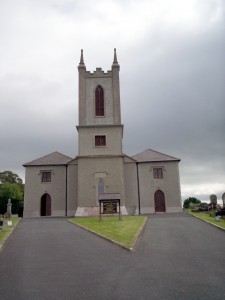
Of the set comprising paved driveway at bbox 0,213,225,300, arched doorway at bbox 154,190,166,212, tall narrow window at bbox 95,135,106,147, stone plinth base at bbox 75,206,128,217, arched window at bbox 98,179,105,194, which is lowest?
paved driveway at bbox 0,213,225,300

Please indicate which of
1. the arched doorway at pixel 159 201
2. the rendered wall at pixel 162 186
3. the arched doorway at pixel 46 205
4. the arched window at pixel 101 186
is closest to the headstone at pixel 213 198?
the rendered wall at pixel 162 186

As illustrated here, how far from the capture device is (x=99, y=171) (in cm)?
3525

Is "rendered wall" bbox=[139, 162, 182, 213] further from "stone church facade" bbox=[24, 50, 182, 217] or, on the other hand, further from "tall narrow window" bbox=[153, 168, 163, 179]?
"tall narrow window" bbox=[153, 168, 163, 179]

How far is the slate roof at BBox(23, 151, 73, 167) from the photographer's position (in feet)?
129

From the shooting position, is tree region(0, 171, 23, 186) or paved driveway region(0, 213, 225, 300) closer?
paved driveway region(0, 213, 225, 300)

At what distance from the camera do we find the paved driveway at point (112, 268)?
26.5ft

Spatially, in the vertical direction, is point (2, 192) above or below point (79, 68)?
below

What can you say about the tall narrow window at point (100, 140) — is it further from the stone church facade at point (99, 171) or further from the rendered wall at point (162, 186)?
the rendered wall at point (162, 186)

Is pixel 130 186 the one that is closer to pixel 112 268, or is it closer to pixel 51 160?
pixel 51 160

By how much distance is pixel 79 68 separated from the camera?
38.3 metres

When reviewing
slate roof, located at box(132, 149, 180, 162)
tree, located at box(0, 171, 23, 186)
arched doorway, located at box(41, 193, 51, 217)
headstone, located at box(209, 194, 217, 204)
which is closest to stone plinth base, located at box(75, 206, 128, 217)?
arched doorway, located at box(41, 193, 51, 217)

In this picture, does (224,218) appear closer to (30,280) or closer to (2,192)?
(30,280)

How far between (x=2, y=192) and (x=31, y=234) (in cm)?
3726

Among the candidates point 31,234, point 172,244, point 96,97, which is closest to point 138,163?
point 96,97
